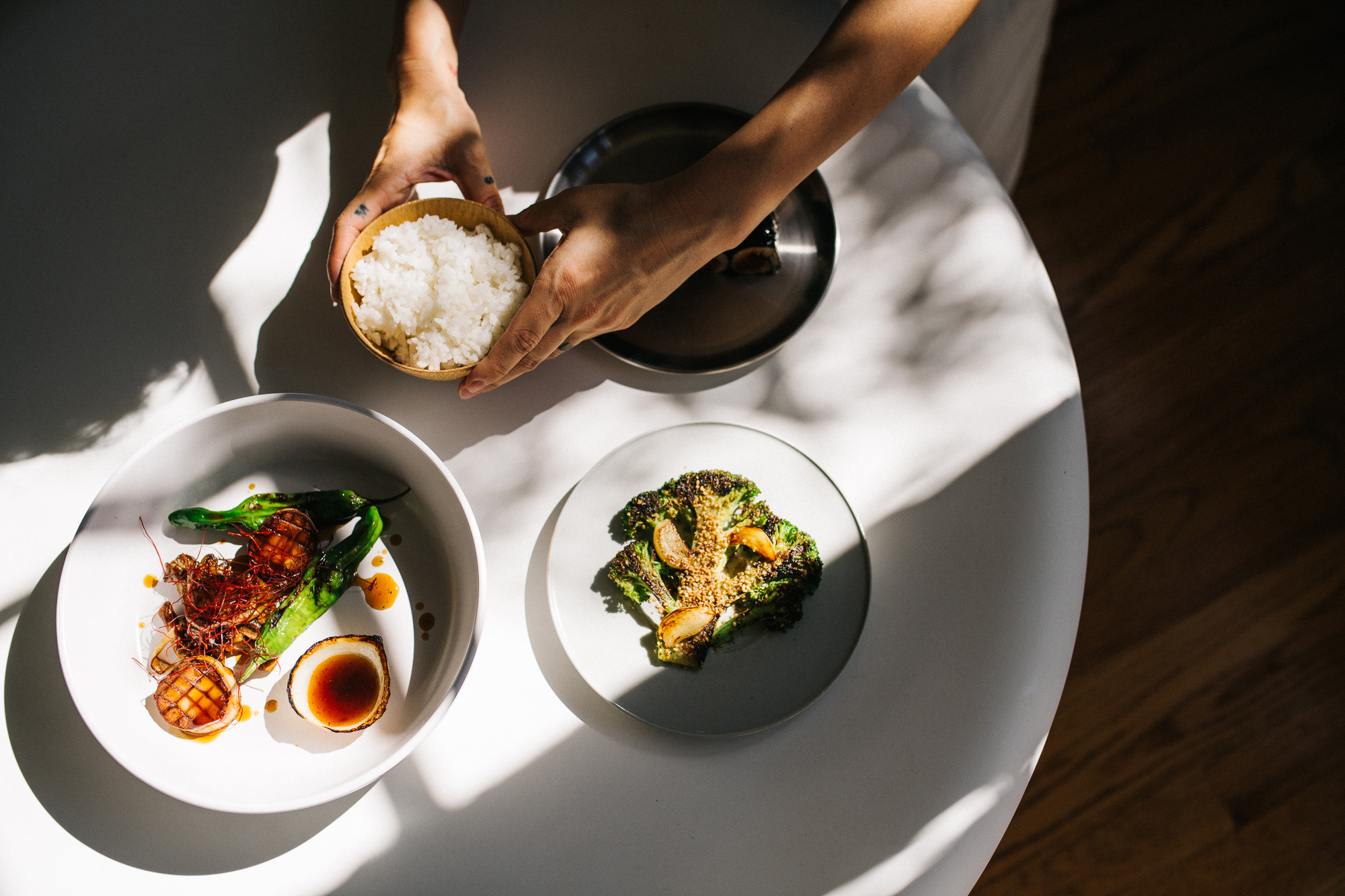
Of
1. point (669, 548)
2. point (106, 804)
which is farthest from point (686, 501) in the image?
point (106, 804)

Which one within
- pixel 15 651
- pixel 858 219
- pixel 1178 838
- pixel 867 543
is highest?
pixel 15 651

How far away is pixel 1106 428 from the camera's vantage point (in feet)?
8.09

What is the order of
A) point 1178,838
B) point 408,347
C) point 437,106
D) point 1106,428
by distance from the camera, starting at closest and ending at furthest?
point 408,347, point 437,106, point 1178,838, point 1106,428

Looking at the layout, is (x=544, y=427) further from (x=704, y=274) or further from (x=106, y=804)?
(x=106, y=804)

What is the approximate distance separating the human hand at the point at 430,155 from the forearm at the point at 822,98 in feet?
1.14

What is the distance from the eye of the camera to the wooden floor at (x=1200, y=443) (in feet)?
7.36

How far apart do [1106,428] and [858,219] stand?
1583 millimetres

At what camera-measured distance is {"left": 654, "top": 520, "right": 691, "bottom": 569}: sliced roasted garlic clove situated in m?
1.19

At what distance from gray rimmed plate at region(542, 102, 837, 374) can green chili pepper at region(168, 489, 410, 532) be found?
0.46m

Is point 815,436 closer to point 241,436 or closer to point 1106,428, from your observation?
point 241,436

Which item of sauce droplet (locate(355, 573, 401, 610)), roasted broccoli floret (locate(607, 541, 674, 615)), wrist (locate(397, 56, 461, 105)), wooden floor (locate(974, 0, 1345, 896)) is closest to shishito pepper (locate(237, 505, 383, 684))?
sauce droplet (locate(355, 573, 401, 610))

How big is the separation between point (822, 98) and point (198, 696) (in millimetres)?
1234

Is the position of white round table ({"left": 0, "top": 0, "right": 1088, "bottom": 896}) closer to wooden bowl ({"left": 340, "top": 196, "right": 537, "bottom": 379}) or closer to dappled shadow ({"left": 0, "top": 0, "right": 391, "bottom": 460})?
dappled shadow ({"left": 0, "top": 0, "right": 391, "bottom": 460})

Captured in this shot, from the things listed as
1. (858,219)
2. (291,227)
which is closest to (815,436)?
(858,219)
